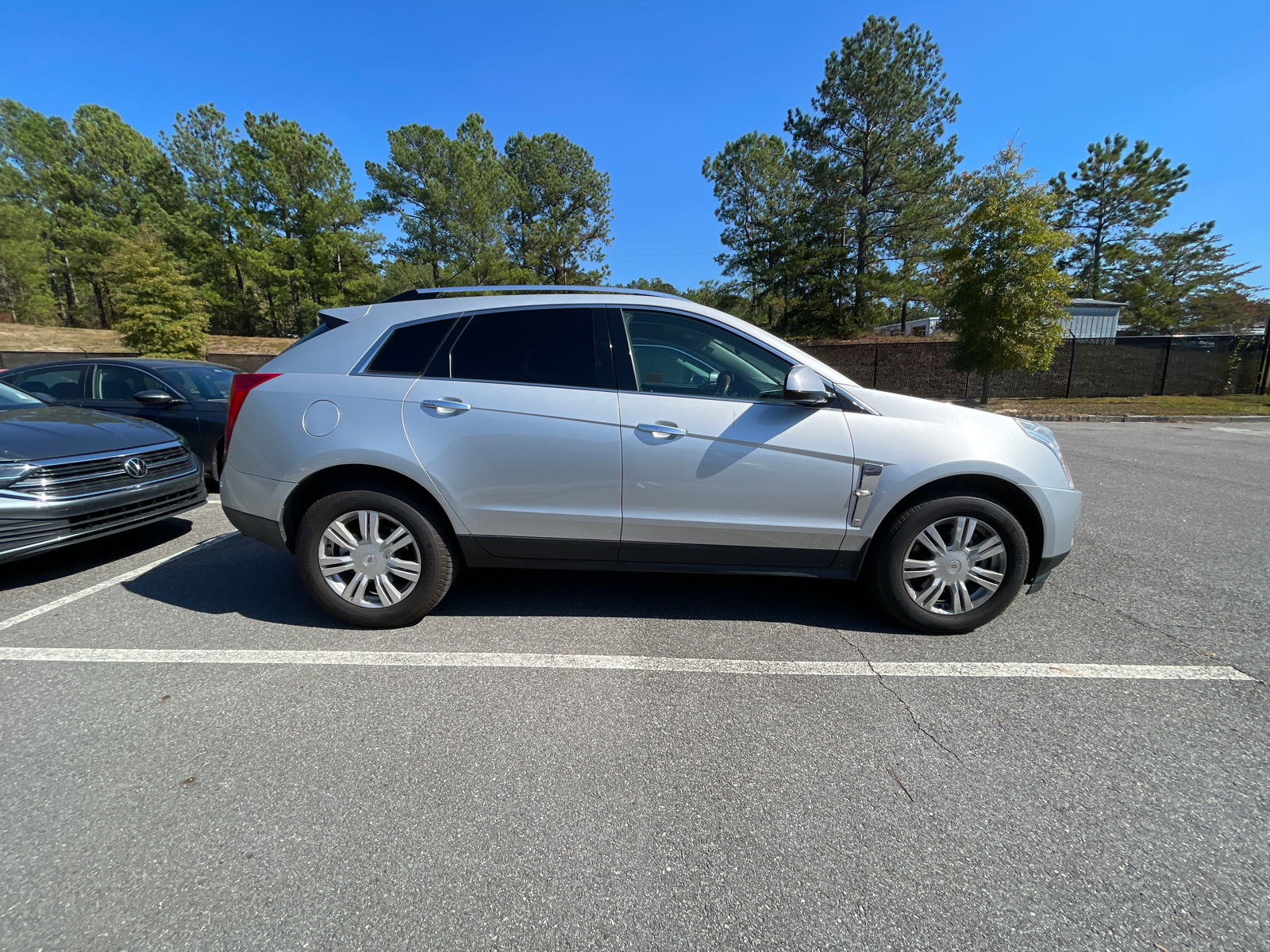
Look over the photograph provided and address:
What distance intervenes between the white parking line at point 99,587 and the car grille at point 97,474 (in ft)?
1.94

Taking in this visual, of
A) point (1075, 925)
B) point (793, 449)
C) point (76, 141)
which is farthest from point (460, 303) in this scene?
point (76, 141)

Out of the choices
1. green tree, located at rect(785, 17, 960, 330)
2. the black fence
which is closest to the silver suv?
the black fence

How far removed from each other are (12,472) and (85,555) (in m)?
1.09

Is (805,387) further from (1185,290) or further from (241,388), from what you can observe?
(1185,290)

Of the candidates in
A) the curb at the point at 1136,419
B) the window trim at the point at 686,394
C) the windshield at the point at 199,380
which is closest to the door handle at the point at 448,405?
the window trim at the point at 686,394

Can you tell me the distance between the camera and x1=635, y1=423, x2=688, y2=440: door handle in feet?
9.63

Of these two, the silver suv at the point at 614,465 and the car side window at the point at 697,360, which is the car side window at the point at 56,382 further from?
the car side window at the point at 697,360

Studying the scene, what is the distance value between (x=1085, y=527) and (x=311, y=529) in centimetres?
613

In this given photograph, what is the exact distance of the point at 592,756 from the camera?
2176 millimetres

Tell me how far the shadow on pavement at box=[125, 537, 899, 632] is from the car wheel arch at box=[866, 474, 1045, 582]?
731mm

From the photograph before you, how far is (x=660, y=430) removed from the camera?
2.94 meters

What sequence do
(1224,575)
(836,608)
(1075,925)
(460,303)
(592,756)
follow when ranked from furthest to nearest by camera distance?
(1224,575)
(836,608)
(460,303)
(592,756)
(1075,925)

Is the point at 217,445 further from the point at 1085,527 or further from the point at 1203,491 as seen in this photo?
the point at 1203,491

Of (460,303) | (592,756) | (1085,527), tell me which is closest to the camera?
(592,756)
